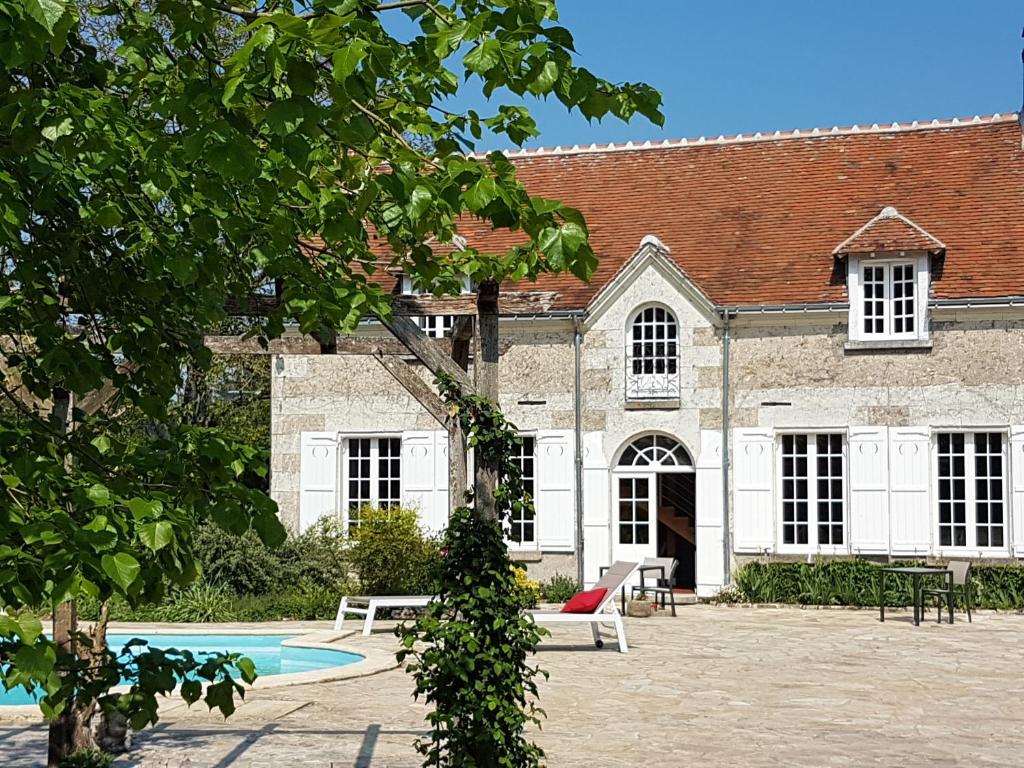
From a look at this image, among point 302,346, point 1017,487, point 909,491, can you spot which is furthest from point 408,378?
point 1017,487

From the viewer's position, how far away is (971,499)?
60.9 ft

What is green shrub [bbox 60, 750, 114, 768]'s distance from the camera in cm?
732

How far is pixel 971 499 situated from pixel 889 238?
12.7ft

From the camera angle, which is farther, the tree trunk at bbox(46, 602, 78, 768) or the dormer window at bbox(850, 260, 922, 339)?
the dormer window at bbox(850, 260, 922, 339)

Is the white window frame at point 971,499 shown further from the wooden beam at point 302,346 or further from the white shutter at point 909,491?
the wooden beam at point 302,346

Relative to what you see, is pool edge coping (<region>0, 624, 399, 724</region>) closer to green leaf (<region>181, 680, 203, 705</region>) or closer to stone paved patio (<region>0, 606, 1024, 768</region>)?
stone paved patio (<region>0, 606, 1024, 768</region>)

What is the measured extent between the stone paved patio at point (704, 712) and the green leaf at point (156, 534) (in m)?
5.35

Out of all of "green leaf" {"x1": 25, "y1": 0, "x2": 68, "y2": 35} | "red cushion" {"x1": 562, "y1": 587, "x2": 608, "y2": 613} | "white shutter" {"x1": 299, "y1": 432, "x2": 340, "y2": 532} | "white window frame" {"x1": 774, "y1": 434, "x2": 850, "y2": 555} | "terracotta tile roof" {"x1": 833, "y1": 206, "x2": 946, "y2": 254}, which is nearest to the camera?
"green leaf" {"x1": 25, "y1": 0, "x2": 68, "y2": 35}

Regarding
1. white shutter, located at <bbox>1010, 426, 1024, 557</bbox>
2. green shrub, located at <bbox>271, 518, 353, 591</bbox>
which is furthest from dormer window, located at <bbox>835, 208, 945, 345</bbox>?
green shrub, located at <bbox>271, 518, 353, 591</bbox>

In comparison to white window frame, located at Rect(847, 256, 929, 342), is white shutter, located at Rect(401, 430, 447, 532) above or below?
below

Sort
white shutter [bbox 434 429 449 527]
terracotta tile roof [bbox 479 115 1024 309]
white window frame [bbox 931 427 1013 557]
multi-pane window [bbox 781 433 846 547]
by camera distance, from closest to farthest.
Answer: white window frame [bbox 931 427 1013 557] → multi-pane window [bbox 781 433 846 547] → terracotta tile roof [bbox 479 115 1024 309] → white shutter [bbox 434 429 449 527]

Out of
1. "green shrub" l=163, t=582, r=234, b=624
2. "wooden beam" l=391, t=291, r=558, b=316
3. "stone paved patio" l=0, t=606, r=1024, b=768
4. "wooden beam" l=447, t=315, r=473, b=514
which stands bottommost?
"stone paved patio" l=0, t=606, r=1024, b=768

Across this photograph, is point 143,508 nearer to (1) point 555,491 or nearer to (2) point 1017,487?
(1) point 555,491

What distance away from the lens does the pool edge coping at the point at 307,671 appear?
9.78 metres
